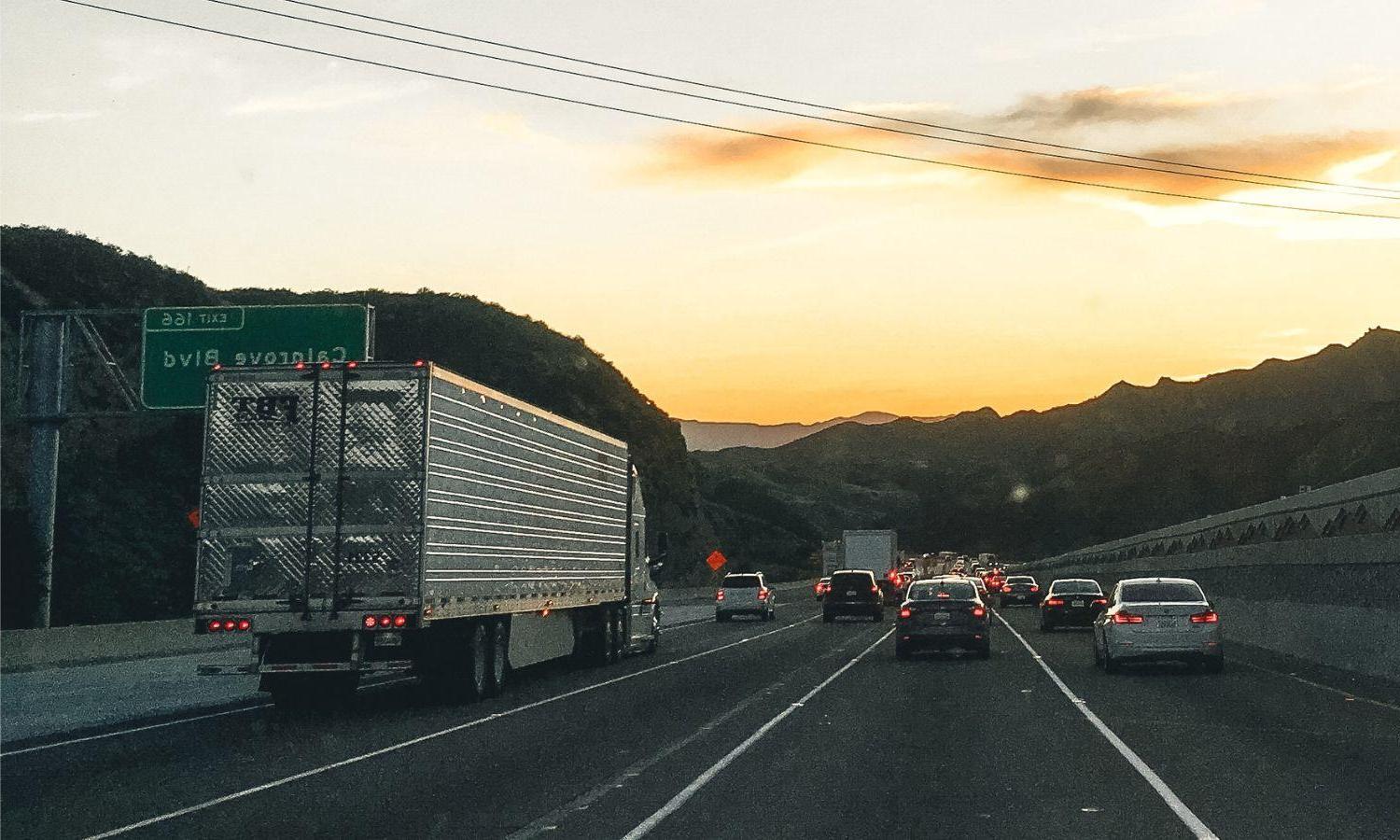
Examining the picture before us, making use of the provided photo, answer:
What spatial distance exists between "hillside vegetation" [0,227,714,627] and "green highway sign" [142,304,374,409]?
Result: 0.95 metres

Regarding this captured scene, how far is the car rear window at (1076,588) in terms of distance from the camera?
46094 millimetres

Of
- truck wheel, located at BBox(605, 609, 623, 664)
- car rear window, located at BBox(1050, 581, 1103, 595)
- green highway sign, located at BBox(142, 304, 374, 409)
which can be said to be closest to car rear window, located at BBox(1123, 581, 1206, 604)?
truck wheel, located at BBox(605, 609, 623, 664)

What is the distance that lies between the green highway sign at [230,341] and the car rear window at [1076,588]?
73.1 feet

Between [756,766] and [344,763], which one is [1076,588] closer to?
[756,766]

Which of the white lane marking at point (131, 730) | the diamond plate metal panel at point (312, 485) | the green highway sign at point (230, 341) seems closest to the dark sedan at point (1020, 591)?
the green highway sign at point (230, 341)

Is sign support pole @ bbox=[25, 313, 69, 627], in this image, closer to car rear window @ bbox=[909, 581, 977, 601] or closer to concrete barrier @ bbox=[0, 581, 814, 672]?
concrete barrier @ bbox=[0, 581, 814, 672]

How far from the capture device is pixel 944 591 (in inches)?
1282

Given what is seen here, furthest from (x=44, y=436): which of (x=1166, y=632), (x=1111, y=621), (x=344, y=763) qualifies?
(x=1166, y=632)

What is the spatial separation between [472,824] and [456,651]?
1050 cm

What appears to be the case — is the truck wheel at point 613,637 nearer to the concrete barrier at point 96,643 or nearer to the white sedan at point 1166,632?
the concrete barrier at point 96,643

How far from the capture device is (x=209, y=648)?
114 ft

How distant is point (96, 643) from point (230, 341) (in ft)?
24.8

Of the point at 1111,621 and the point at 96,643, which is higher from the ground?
the point at 1111,621

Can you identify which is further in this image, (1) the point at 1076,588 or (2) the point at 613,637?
(1) the point at 1076,588
